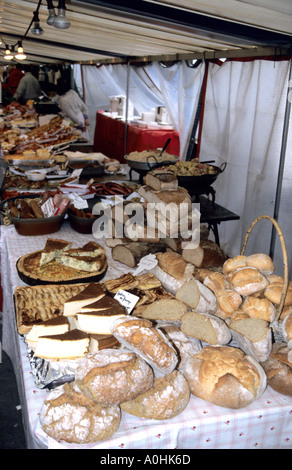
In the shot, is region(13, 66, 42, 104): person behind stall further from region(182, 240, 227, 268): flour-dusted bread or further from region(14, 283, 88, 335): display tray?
region(14, 283, 88, 335): display tray

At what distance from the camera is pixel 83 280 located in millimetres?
2361

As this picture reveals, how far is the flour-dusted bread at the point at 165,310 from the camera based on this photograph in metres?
1.84

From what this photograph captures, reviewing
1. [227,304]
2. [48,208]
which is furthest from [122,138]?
[227,304]

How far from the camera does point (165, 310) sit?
187 centimetres

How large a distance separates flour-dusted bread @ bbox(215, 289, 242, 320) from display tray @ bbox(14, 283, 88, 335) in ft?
2.47

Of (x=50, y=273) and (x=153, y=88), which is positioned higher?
(x=153, y=88)

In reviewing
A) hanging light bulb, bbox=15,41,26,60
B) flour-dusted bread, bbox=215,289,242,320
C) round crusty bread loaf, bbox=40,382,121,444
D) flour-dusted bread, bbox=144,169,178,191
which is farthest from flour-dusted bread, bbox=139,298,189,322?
hanging light bulb, bbox=15,41,26,60

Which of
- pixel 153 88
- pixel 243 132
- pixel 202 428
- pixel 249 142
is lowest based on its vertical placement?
pixel 202 428

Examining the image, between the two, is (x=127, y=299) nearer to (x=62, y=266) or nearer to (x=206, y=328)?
(x=206, y=328)

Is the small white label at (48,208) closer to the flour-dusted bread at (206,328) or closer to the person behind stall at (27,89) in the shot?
the flour-dusted bread at (206,328)

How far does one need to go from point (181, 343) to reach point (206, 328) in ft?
0.41

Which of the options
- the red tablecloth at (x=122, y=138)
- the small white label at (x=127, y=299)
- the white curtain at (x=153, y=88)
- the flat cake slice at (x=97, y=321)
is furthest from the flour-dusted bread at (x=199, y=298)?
the red tablecloth at (x=122, y=138)

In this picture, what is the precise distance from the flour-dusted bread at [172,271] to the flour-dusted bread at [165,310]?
0.33 metres
